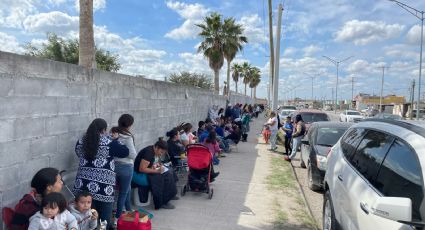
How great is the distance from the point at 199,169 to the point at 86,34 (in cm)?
410

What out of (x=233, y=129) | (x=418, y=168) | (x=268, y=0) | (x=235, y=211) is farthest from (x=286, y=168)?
(x=268, y=0)

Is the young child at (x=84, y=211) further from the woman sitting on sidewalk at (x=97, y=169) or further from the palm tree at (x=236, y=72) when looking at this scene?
the palm tree at (x=236, y=72)

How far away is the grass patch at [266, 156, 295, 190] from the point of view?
9.52 meters

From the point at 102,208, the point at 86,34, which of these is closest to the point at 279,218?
the point at 102,208

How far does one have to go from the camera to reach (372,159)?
4.17 metres

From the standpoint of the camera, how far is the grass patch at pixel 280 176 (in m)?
9.52

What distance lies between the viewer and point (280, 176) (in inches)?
417

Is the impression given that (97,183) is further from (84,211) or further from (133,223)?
(133,223)

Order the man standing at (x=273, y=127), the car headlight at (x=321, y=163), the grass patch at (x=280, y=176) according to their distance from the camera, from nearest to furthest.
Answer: the car headlight at (x=321, y=163), the grass patch at (x=280, y=176), the man standing at (x=273, y=127)

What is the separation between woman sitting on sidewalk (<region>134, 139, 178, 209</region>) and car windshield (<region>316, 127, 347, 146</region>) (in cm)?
462

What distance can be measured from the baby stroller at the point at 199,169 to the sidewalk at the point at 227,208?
0.18m

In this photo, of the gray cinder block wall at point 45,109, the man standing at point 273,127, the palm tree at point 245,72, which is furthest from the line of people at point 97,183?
the palm tree at point 245,72

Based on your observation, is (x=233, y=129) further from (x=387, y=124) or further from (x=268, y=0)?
(x=268, y=0)

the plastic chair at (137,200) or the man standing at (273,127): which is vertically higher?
the man standing at (273,127)
